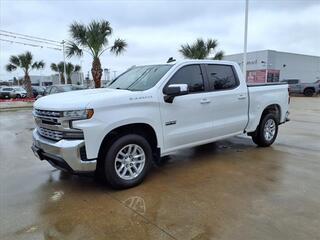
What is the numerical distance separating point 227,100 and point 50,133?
327 centimetres

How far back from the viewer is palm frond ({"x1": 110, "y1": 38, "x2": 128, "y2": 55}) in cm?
2175

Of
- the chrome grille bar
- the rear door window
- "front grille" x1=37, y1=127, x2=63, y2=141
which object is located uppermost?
the rear door window

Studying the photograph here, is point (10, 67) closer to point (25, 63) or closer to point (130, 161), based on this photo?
point (25, 63)

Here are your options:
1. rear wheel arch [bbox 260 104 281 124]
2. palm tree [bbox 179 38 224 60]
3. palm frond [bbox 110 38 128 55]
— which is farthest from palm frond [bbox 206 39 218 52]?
rear wheel arch [bbox 260 104 281 124]

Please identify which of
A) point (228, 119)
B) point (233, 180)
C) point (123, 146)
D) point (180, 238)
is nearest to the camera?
point (180, 238)

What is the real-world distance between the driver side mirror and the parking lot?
1327 millimetres

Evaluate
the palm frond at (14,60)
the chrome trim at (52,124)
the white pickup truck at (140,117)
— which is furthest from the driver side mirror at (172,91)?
the palm frond at (14,60)

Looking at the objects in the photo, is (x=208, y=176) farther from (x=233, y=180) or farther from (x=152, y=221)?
(x=152, y=221)

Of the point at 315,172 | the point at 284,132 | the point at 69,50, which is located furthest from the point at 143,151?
the point at 69,50

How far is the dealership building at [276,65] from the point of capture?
38875 millimetres

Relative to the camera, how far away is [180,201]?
4.19 meters

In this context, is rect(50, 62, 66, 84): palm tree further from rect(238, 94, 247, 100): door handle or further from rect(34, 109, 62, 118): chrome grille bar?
rect(34, 109, 62, 118): chrome grille bar

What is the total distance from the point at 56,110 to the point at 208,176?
2.65 meters

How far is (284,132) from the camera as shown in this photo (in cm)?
936
